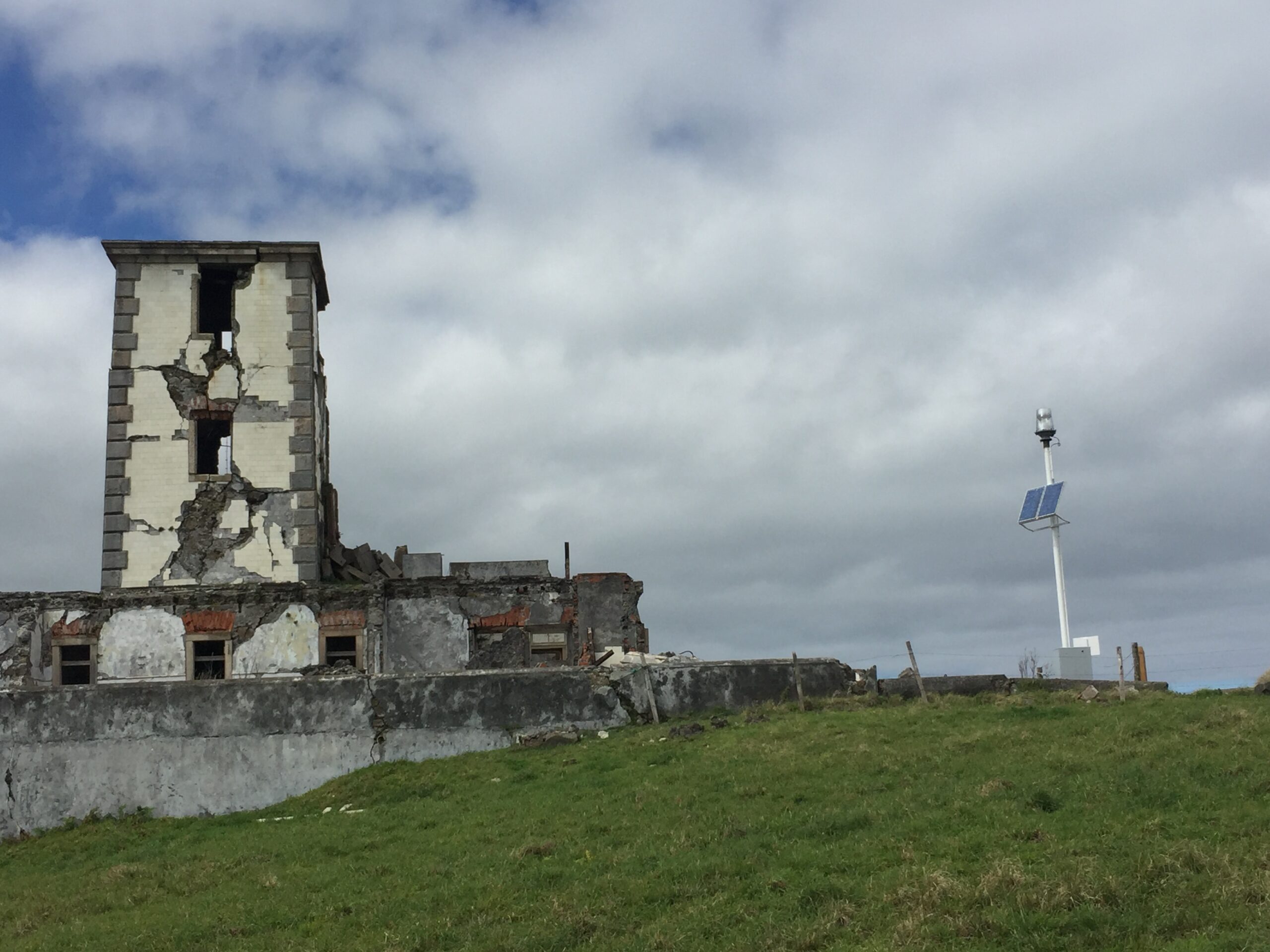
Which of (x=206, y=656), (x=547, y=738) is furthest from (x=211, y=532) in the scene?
(x=547, y=738)

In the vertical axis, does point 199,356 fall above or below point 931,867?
above

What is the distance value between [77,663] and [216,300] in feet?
33.9

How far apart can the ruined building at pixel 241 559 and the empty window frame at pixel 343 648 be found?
0.04 metres

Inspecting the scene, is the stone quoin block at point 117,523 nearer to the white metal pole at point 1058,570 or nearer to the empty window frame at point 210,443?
the empty window frame at point 210,443

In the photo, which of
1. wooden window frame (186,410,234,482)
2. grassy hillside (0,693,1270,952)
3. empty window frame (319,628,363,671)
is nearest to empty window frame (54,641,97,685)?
wooden window frame (186,410,234,482)

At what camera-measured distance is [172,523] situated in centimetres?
2862

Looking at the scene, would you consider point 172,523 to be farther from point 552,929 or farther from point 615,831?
point 552,929

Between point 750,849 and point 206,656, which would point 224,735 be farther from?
point 750,849

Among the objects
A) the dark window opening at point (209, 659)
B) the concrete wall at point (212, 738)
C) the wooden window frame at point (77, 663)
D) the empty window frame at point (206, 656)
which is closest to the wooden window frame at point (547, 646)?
the concrete wall at point (212, 738)

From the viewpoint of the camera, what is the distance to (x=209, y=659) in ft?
89.9

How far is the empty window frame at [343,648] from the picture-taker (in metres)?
27.5

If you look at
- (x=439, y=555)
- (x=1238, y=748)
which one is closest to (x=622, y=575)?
(x=439, y=555)

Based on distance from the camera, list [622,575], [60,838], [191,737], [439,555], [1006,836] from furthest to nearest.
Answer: [439,555]
[622,575]
[191,737]
[60,838]
[1006,836]

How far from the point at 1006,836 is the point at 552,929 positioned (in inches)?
193
